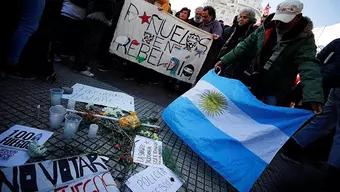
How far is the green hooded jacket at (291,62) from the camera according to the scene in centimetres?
274

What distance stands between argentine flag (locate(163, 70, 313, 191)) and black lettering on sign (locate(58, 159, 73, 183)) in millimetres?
1429

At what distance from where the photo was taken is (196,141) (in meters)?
2.92

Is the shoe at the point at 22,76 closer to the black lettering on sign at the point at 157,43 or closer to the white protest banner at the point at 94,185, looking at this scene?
the white protest banner at the point at 94,185

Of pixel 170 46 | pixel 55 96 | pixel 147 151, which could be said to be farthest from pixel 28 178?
pixel 170 46

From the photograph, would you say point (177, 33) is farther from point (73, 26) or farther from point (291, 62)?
point (291, 62)

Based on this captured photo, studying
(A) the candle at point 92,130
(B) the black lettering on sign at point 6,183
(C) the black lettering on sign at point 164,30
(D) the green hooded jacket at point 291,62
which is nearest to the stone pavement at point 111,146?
(A) the candle at point 92,130

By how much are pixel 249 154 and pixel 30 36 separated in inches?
118

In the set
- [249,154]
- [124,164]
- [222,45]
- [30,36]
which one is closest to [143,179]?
[124,164]

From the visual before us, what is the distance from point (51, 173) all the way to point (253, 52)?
304 cm

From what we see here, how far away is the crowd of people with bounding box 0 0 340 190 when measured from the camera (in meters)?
2.95

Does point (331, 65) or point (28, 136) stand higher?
point (331, 65)

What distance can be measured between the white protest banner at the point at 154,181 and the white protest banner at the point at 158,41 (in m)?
3.33

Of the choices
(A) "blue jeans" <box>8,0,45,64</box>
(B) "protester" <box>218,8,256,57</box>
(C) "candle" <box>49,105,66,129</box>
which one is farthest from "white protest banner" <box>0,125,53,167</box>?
(B) "protester" <box>218,8,256,57</box>

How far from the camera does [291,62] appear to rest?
122 inches
